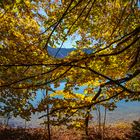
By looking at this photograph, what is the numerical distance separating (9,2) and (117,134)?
1646 cm

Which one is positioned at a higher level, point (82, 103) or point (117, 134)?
point (117, 134)

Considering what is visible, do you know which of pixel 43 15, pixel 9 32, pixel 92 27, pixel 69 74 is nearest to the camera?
pixel 69 74

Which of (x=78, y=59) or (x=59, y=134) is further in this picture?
(x=59, y=134)

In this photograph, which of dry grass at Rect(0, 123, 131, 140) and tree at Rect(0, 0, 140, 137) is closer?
tree at Rect(0, 0, 140, 137)

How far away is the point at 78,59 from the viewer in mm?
5520

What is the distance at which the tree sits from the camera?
5525mm

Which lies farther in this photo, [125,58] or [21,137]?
[21,137]

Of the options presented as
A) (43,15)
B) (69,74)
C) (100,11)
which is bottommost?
(69,74)

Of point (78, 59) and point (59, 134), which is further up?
point (59, 134)

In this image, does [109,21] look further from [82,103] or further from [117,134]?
[117,134]

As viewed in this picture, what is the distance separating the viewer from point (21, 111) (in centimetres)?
826

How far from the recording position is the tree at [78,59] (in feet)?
18.1

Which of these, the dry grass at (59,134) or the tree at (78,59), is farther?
the dry grass at (59,134)

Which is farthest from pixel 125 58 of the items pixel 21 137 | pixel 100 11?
pixel 21 137
